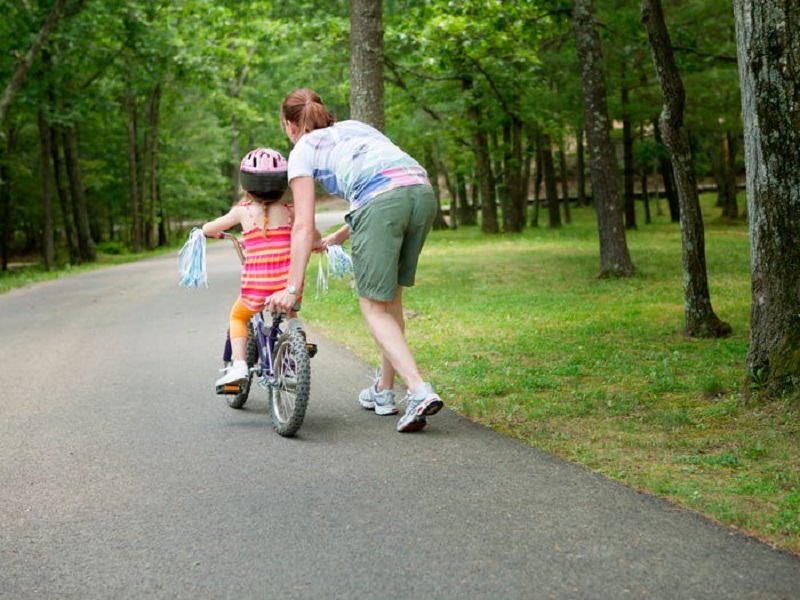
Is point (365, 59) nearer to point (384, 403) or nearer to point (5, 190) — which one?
point (384, 403)

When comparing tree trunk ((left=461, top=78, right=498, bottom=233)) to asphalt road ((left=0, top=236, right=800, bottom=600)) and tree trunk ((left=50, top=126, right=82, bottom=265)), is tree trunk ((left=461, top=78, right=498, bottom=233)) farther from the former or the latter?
asphalt road ((left=0, top=236, right=800, bottom=600))

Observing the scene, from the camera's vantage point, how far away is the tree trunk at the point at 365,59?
13844 mm

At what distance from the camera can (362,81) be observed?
13.9 metres

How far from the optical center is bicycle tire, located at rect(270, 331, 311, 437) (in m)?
5.81

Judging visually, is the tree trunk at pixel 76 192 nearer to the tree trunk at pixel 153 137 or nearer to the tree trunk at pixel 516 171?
the tree trunk at pixel 153 137

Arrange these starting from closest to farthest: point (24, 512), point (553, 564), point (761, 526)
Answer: point (553, 564) < point (761, 526) < point (24, 512)

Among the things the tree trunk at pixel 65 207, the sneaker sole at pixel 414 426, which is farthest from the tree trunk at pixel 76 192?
the sneaker sole at pixel 414 426

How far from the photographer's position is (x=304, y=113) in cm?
598

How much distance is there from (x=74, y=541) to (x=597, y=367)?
511 cm

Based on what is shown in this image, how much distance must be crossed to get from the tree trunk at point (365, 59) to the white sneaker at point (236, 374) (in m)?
7.92

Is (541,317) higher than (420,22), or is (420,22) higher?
(420,22)

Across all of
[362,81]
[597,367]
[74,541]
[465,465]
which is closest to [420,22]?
[362,81]

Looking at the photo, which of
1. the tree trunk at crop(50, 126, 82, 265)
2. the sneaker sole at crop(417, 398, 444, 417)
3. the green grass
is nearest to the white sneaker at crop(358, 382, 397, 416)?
the green grass

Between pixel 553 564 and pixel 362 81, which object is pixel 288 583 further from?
pixel 362 81
